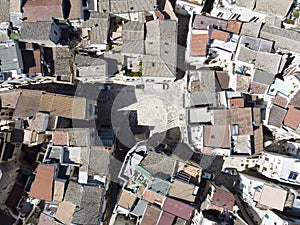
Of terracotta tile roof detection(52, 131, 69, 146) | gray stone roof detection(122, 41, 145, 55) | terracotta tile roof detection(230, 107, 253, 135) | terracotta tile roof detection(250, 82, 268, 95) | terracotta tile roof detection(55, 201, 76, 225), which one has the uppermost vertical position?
gray stone roof detection(122, 41, 145, 55)

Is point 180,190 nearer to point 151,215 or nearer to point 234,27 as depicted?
point 151,215

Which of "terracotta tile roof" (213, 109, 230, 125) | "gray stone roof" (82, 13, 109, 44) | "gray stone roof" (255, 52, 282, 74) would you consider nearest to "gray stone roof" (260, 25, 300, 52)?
"gray stone roof" (255, 52, 282, 74)

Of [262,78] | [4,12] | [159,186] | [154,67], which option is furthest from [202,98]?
[4,12]

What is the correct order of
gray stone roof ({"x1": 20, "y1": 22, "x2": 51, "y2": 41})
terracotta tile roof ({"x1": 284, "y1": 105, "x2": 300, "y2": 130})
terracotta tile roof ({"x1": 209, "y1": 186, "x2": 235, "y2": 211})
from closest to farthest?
1. terracotta tile roof ({"x1": 209, "y1": 186, "x2": 235, "y2": 211})
2. terracotta tile roof ({"x1": 284, "y1": 105, "x2": 300, "y2": 130})
3. gray stone roof ({"x1": 20, "y1": 22, "x2": 51, "y2": 41})

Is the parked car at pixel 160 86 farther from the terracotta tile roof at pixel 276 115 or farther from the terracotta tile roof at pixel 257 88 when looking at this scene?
the terracotta tile roof at pixel 276 115

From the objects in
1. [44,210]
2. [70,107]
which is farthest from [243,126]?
[44,210]

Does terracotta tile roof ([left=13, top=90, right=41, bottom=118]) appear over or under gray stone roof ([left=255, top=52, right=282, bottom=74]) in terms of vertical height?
under

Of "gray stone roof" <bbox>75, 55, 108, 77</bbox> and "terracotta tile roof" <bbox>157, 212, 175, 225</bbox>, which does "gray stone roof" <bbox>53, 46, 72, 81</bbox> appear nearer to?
"gray stone roof" <bbox>75, 55, 108, 77</bbox>
